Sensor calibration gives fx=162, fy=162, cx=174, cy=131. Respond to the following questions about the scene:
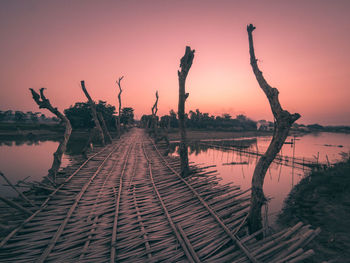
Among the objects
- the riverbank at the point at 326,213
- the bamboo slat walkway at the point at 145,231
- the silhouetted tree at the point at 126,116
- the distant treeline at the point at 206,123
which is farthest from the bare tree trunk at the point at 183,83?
the distant treeline at the point at 206,123

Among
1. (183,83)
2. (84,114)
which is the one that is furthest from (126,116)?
(183,83)

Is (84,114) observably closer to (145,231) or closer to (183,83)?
(183,83)

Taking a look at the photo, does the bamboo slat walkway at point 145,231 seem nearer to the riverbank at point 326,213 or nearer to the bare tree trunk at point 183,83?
the riverbank at point 326,213

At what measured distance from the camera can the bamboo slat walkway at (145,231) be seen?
265 cm

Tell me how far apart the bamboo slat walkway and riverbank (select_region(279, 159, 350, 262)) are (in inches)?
57.1

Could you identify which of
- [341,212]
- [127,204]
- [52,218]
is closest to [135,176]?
[127,204]

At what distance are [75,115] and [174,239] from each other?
34.6 metres

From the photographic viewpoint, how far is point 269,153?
3094 millimetres

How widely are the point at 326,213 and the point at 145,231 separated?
5.78 m

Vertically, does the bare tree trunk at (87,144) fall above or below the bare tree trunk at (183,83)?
below

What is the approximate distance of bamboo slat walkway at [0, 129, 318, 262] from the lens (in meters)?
2.65

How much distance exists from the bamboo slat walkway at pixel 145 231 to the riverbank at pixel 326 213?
1.45 metres

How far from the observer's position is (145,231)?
10.5 feet

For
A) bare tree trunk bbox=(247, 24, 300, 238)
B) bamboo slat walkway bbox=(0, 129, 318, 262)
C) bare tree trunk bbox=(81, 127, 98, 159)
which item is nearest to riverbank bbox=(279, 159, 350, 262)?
bare tree trunk bbox=(247, 24, 300, 238)
